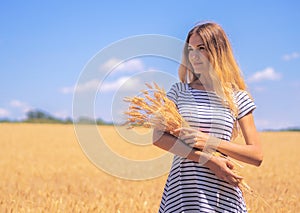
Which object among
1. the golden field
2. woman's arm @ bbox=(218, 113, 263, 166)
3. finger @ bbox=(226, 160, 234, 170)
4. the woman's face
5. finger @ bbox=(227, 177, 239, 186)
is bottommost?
the golden field

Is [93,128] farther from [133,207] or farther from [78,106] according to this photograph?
[133,207]

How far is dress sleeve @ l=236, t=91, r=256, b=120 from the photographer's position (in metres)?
2.79

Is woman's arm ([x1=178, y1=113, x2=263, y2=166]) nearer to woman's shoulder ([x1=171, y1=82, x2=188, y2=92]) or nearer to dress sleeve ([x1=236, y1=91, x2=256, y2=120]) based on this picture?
dress sleeve ([x1=236, y1=91, x2=256, y2=120])

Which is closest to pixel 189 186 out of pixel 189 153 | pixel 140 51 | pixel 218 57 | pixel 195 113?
pixel 189 153

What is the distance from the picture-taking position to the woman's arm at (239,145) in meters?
2.60

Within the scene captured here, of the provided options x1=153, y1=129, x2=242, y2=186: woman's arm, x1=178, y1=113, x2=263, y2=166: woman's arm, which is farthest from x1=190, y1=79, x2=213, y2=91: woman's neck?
x1=153, y1=129, x2=242, y2=186: woman's arm

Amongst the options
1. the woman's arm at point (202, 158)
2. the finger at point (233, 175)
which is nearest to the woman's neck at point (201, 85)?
the woman's arm at point (202, 158)

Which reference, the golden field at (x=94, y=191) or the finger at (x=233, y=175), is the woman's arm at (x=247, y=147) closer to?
the finger at (x=233, y=175)

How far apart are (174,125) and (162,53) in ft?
3.23

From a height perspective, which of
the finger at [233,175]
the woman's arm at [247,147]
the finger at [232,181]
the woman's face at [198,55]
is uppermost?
the woman's face at [198,55]

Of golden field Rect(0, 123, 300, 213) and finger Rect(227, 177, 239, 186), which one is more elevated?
finger Rect(227, 177, 239, 186)

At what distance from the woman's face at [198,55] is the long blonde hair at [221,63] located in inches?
0.9

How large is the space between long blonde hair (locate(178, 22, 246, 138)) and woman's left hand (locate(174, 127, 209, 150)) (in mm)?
293

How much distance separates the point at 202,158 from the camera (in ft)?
8.54
